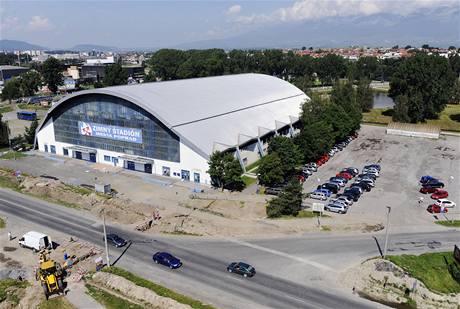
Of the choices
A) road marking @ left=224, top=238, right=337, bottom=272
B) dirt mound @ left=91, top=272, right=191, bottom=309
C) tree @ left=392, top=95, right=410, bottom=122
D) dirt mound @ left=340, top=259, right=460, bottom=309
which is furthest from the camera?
tree @ left=392, top=95, right=410, bottom=122

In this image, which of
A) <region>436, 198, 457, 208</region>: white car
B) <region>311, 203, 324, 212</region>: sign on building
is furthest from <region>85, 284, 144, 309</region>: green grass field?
<region>436, 198, 457, 208</region>: white car

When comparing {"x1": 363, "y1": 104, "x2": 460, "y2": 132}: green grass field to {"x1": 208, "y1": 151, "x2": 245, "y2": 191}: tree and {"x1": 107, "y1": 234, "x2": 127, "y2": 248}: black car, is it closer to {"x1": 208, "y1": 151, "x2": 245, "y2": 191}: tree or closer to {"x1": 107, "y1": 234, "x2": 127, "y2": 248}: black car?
{"x1": 208, "y1": 151, "x2": 245, "y2": 191}: tree

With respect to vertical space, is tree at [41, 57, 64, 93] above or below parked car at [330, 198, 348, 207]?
above

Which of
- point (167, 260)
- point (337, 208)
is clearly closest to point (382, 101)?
point (337, 208)

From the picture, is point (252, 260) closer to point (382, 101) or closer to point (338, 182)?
point (338, 182)

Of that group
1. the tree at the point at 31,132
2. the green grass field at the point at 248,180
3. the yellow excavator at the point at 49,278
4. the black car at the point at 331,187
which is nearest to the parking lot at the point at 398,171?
the black car at the point at 331,187
